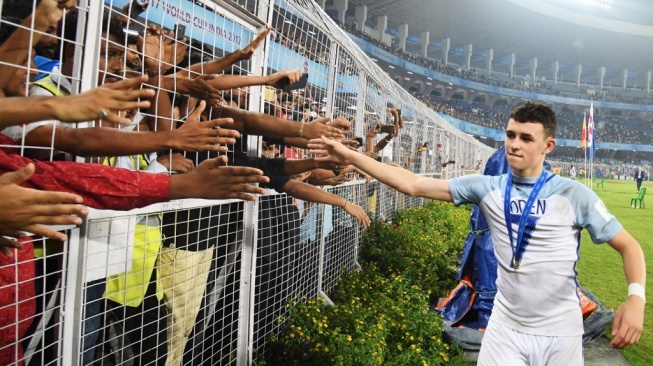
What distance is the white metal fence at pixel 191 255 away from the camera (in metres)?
1.89

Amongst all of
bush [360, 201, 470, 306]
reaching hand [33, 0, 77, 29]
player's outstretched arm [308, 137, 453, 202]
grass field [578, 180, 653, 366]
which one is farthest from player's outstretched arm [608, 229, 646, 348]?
bush [360, 201, 470, 306]

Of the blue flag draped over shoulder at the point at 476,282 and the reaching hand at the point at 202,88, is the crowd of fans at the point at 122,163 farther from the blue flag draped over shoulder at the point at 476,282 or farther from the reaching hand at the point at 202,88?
the blue flag draped over shoulder at the point at 476,282

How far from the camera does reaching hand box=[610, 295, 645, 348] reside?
247 centimetres

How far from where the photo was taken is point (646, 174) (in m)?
58.3

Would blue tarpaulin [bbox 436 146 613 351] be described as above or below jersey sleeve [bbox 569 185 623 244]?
below

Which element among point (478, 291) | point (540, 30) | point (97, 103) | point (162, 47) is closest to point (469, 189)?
point (162, 47)

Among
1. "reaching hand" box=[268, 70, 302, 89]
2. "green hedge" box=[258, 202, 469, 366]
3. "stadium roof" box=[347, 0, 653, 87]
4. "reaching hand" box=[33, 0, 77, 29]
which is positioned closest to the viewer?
"reaching hand" box=[33, 0, 77, 29]

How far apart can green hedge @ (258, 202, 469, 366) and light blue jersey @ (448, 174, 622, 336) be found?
1047 millimetres

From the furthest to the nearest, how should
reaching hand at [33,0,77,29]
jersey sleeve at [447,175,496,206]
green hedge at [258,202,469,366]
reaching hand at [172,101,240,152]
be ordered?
green hedge at [258,202,469,366]
jersey sleeve at [447,175,496,206]
reaching hand at [172,101,240,152]
reaching hand at [33,0,77,29]

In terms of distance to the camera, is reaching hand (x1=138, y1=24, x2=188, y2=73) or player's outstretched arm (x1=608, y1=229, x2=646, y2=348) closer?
reaching hand (x1=138, y1=24, x2=188, y2=73)

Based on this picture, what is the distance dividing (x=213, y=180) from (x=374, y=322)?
249cm

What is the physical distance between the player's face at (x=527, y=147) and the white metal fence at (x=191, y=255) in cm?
154

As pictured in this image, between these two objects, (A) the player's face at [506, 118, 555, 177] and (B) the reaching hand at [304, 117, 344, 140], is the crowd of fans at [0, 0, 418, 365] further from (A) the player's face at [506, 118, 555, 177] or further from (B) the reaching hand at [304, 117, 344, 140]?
(A) the player's face at [506, 118, 555, 177]

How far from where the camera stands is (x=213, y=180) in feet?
6.71
